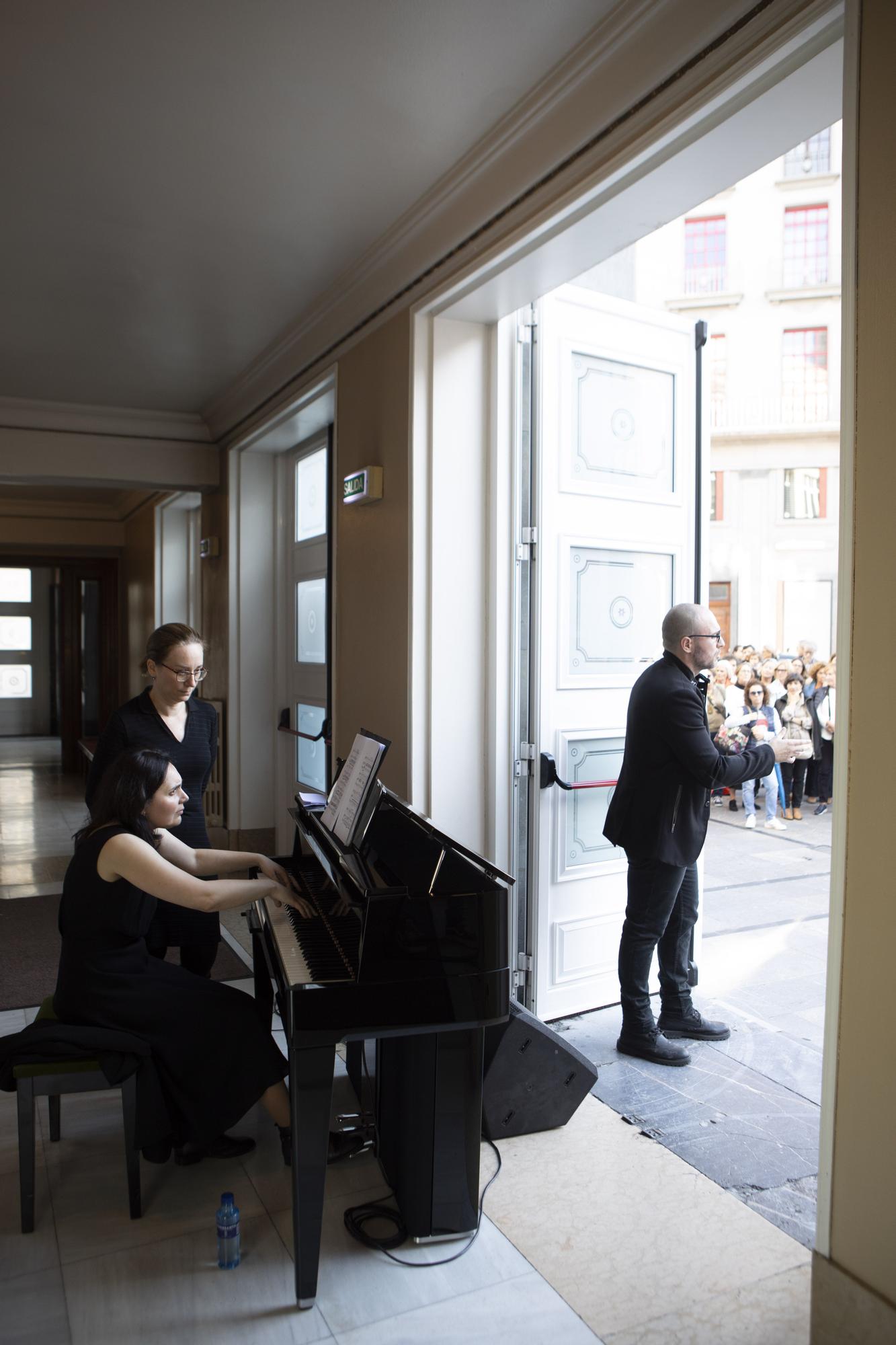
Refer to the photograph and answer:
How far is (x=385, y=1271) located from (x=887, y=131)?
2.55m

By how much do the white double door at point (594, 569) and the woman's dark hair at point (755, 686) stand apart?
4.15 meters

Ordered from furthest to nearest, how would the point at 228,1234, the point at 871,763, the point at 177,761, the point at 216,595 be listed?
the point at 216,595
the point at 177,761
the point at 228,1234
the point at 871,763

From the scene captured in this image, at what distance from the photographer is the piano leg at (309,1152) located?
205 centimetres

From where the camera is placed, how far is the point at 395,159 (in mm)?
3053

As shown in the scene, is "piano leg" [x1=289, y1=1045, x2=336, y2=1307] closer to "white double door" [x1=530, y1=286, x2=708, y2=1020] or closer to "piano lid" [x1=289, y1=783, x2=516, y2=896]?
"piano lid" [x1=289, y1=783, x2=516, y2=896]

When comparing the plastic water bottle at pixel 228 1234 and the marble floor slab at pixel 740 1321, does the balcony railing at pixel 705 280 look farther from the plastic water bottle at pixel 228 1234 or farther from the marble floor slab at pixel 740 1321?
the plastic water bottle at pixel 228 1234

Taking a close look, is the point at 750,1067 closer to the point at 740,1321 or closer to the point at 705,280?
the point at 740,1321

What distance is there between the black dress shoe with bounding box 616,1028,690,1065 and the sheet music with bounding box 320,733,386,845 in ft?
4.64

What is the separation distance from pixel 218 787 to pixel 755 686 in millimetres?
4196

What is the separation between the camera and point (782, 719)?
8125 millimetres

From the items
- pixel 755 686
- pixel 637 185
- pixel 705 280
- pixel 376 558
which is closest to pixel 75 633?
pixel 755 686

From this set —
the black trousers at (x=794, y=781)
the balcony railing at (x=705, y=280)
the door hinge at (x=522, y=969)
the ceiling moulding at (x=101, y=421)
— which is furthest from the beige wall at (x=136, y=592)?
the balcony railing at (x=705, y=280)

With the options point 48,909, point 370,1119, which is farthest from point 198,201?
point 48,909

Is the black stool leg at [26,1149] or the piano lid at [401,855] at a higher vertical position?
the piano lid at [401,855]
